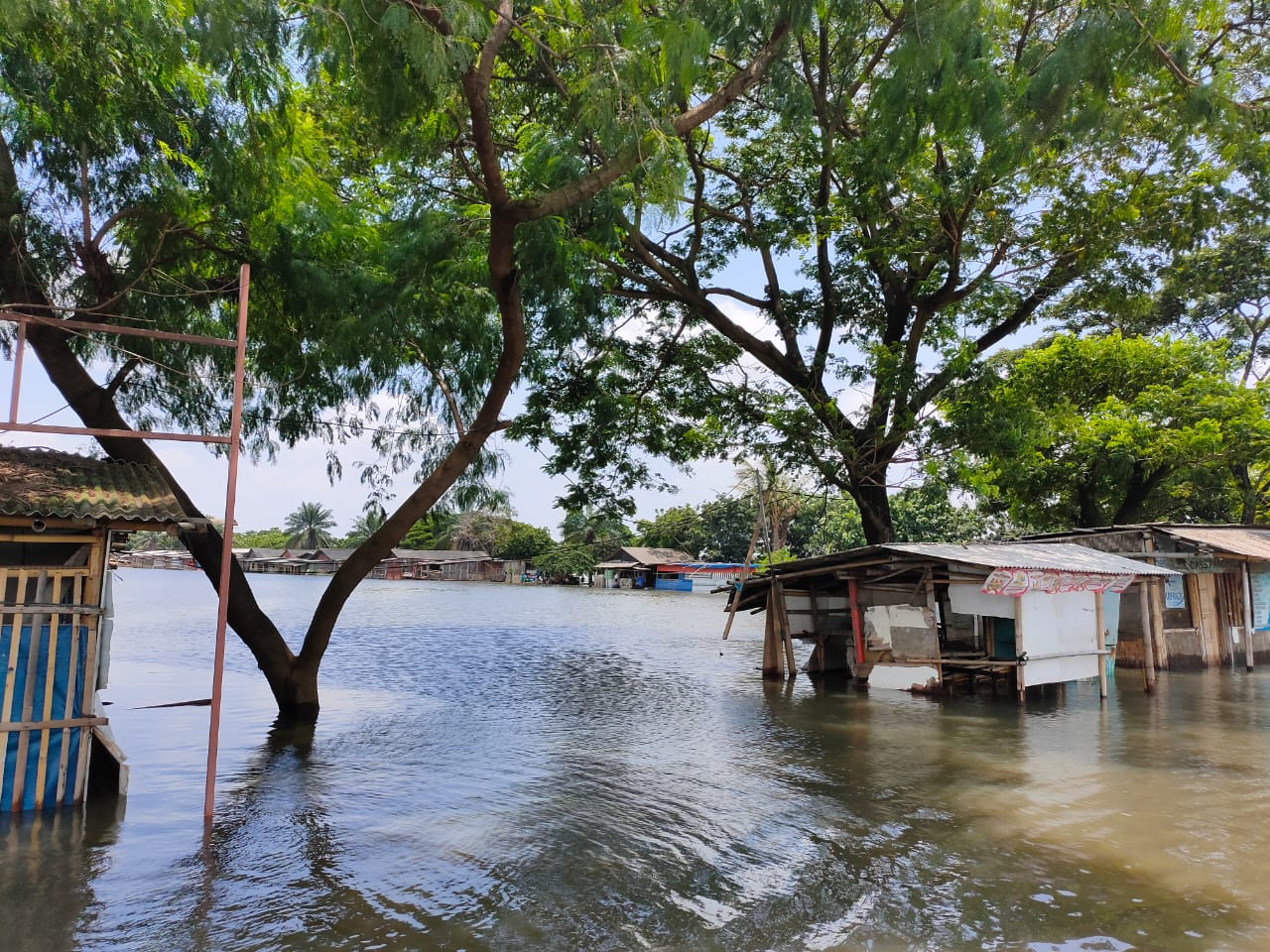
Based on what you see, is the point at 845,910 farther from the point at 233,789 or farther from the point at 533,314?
the point at 533,314

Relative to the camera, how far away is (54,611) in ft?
20.0

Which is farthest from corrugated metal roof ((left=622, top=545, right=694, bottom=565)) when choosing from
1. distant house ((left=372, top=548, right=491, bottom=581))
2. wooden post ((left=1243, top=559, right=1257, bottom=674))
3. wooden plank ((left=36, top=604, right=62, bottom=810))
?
wooden plank ((left=36, top=604, right=62, bottom=810))

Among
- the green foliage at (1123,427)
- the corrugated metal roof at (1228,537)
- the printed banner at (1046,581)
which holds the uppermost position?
the green foliage at (1123,427)

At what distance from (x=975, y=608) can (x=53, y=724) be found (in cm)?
1172

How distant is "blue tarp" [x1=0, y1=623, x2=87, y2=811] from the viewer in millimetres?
6004

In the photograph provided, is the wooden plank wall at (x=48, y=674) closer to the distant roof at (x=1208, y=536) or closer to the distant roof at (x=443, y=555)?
the distant roof at (x=1208, y=536)

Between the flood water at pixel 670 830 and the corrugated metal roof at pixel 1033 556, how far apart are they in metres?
2.14

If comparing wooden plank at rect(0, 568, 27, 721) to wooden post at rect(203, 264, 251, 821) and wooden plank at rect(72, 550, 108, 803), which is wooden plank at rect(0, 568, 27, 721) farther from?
wooden post at rect(203, 264, 251, 821)

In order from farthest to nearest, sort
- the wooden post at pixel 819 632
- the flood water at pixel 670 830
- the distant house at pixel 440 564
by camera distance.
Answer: the distant house at pixel 440 564, the wooden post at pixel 819 632, the flood water at pixel 670 830

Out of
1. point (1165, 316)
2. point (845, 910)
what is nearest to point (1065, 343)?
point (1165, 316)

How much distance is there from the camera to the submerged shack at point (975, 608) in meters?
12.9

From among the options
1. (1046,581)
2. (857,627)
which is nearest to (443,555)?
(857,627)

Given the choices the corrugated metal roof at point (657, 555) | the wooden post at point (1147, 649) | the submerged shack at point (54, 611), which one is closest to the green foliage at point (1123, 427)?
the wooden post at point (1147, 649)

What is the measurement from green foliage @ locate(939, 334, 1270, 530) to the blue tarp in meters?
14.3
